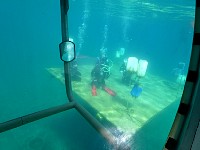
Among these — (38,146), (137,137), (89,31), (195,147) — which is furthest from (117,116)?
(89,31)

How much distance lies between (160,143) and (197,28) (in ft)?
28.2

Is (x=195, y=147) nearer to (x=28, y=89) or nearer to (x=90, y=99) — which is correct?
(x=90, y=99)

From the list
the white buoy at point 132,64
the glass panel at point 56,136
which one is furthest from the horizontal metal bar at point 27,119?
the white buoy at point 132,64

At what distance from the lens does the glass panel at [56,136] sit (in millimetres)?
8352

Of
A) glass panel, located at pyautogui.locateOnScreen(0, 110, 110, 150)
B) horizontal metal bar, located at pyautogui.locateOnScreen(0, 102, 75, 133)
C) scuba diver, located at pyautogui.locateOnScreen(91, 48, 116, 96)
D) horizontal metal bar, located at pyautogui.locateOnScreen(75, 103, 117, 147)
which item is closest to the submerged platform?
scuba diver, located at pyautogui.locateOnScreen(91, 48, 116, 96)

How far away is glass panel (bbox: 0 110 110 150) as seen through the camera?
8.35m

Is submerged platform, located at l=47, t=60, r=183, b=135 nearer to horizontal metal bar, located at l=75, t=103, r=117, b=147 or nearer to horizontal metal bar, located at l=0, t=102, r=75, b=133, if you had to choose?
horizontal metal bar, located at l=75, t=103, r=117, b=147

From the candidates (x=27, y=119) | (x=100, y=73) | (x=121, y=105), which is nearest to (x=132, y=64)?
(x=100, y=73)

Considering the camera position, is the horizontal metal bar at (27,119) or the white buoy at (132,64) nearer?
the horizontal metal bar at (27,119)

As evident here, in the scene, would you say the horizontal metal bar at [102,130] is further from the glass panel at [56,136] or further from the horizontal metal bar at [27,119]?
the glass panel at [56,136]

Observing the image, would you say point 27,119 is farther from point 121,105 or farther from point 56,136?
point 121,105

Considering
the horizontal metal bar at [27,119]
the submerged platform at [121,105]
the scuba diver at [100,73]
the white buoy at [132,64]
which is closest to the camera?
the horizontal metal bar at [27,119]

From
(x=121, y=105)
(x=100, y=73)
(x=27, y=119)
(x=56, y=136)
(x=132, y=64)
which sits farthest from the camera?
(x=132, y=64)

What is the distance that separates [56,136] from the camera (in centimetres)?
904
